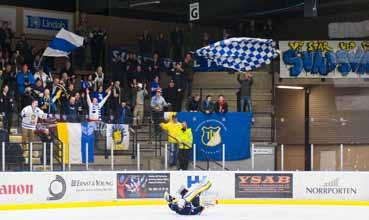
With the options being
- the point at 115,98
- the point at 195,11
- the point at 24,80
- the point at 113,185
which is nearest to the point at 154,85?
the point at 115,98

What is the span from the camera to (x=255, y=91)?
82.2 ft

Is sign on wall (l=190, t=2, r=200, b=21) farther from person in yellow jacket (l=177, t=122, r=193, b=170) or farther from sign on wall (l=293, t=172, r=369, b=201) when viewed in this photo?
sign on wall (l=293, t=172, r=369, b=201)

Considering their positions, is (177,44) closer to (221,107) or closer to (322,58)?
(221,107)

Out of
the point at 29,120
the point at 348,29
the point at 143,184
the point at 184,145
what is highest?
the point at 348,29

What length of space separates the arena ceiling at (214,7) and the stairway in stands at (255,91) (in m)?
2.19

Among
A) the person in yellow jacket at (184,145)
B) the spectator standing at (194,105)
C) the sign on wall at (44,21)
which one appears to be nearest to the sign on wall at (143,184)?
the person in yellow jacket at (184,145)

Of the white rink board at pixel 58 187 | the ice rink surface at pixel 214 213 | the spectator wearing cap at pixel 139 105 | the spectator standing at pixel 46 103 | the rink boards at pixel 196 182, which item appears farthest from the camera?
the spectator wearing cap at pixel 139 105

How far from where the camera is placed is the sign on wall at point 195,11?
26.1 meters

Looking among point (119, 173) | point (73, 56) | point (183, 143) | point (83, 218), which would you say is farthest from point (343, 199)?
point (73, 56)

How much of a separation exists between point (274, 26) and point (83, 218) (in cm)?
1275

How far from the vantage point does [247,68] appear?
73.7ft

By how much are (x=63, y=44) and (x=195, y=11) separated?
493 cm

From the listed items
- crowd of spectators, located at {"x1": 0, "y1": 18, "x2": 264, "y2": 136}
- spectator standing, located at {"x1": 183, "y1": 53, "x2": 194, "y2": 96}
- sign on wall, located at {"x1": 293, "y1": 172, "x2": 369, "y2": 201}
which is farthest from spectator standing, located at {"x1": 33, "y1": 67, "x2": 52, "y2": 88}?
sign on wall, located at {"x1": 293, "y1": 172, "x2": 369, "y2": 201}

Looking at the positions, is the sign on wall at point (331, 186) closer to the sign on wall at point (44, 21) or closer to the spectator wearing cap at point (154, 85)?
the spectator wearing cap at point (154, 85)
